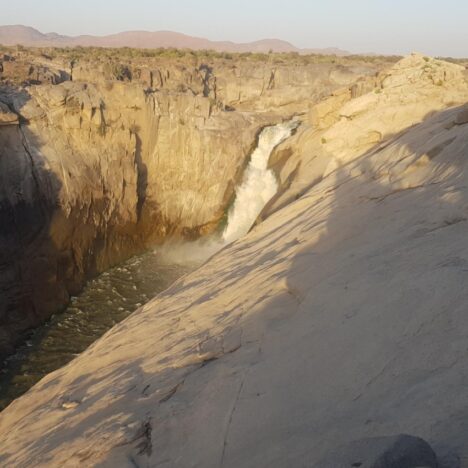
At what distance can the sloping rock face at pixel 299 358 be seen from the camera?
2449mm

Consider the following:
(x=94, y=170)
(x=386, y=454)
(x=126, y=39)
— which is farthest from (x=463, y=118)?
(x=126, y=39)

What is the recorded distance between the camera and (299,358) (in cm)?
Answer: 325

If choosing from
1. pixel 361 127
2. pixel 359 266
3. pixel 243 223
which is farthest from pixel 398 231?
pixel 243 223

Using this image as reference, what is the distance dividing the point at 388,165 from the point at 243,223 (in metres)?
8.06

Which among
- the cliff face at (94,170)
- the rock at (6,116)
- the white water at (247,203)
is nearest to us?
the rock at (6,116)

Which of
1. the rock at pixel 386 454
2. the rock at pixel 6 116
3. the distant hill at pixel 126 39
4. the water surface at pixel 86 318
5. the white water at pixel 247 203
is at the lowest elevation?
the water surface at pixel 86 318

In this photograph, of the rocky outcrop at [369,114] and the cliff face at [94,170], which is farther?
the rocky outcrop at [369,114]

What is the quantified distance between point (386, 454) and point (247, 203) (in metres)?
13.6

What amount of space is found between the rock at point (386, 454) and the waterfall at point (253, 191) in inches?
501

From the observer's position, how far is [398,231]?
461 centimetres

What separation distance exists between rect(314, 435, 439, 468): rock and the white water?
A: 12126 millimetres

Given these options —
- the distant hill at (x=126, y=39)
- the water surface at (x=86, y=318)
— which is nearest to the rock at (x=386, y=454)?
the water surface at (x=86, y=318)

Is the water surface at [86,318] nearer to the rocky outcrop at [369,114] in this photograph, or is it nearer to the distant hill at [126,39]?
the rocky outcrop at [369,114]

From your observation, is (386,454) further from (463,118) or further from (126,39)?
(126,39)
